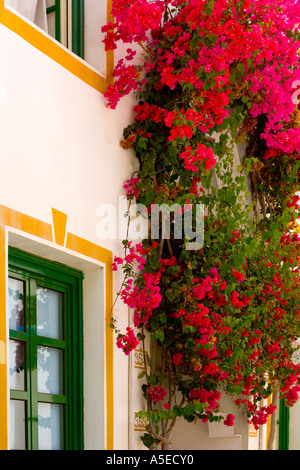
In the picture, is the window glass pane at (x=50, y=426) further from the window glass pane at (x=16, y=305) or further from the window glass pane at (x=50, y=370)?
the window glass pane at (x=16, y=305)

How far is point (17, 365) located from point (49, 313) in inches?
21.8

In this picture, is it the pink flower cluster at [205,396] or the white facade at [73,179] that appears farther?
the pink flower cluster at [205,396]

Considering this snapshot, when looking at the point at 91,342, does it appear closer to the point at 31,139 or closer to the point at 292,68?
the point at 31,139

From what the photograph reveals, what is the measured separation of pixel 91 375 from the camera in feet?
20.9

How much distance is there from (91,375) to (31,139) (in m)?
1.69

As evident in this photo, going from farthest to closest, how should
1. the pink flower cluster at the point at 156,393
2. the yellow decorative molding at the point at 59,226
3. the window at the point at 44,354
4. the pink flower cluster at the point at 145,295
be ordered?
the pink flower cluster at the point at 156,393
the pink flower cluster at the point at 145,295
the yellow decorative molding at the point at 59,226
the window at the point at 44,354

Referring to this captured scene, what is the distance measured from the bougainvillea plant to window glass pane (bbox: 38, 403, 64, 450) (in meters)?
0.63

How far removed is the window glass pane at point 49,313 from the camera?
6.15m

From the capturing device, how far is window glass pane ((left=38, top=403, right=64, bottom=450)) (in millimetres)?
6033

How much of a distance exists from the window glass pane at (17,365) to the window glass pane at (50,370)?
0.72 ft

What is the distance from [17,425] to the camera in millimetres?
5766

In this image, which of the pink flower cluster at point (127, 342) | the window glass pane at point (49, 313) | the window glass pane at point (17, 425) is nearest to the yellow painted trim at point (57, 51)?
the window glass pane at point (49, 313)

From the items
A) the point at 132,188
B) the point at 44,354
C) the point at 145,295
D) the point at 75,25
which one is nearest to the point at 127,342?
the point at 145,295

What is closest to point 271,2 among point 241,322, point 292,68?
point 292,68
